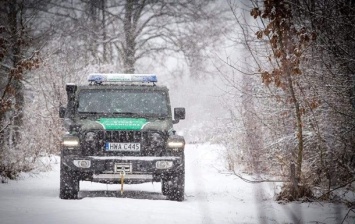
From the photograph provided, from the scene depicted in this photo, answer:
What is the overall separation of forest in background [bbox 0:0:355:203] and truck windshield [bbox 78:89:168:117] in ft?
4.76

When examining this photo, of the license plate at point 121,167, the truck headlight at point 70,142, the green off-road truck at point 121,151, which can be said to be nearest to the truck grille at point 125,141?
the green off-road truck at point 121,151

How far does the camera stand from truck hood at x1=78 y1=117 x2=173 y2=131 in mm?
8617

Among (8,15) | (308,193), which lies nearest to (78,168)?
(308,193)

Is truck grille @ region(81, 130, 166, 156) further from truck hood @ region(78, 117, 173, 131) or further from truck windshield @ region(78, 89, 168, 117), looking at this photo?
truck windshield @ region(78, 89, 168, 117)

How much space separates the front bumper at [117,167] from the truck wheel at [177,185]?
29cm

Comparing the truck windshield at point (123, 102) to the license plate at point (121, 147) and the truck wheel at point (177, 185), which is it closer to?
the license plate at point (121, 147)

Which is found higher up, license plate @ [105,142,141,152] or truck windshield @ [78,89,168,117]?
truck windshield @ [78,89,168,117]

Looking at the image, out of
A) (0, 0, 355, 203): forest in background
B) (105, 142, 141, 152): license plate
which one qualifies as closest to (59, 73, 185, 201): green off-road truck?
(105, 142, 141, 152): license plate

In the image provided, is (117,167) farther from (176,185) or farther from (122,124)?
(176,185)

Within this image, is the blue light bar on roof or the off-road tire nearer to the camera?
the off-road tire

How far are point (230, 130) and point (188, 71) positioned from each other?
9.99 metres

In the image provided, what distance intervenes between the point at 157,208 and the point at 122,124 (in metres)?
1.82

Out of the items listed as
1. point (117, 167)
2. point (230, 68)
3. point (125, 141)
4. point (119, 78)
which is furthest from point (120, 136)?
point (230, 68)

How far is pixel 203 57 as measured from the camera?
75.6 ft
